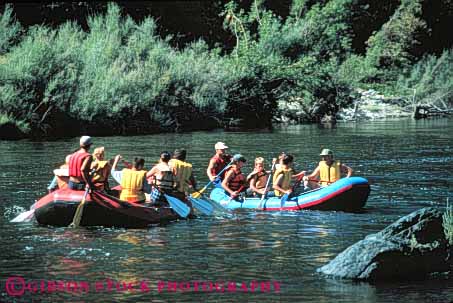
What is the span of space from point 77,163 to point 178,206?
82.6 inches

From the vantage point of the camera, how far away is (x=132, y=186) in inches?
584

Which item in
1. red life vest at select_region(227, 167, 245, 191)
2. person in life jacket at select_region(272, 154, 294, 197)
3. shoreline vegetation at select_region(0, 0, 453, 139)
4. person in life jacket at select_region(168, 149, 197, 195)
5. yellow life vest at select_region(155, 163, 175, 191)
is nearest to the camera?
yellow life vest at select_region(155, 163, 175, 191)

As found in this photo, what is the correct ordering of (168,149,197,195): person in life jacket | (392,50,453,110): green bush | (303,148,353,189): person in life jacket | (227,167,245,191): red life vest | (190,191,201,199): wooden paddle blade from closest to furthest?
(168,149,197,195): person in life jacket
(190,191,201,199): wooden paddle blade
(303,148,353,189): person in life jacket
(227,167,245,191): red life vest
(392,50,453,110): green bush

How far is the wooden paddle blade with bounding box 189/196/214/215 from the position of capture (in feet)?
52.7

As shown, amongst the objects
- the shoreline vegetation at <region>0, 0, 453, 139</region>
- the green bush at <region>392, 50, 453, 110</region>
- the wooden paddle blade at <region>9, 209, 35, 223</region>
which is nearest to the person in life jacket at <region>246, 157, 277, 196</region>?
the wooden paddle blade at <region>9, 209, 35, 223</region>

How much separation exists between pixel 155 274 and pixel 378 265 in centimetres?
264

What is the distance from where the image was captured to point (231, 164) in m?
16.8

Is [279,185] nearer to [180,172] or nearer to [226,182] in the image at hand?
[226,182]

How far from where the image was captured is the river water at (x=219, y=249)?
32.4 feet

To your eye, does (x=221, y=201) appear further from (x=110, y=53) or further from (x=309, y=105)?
(x=309, y=105)

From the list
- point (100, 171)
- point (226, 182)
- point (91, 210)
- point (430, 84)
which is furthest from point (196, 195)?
point (430, 84)

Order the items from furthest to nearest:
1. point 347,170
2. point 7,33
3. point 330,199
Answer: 1. point 7,33
2. point 347,170
3. point 330,199

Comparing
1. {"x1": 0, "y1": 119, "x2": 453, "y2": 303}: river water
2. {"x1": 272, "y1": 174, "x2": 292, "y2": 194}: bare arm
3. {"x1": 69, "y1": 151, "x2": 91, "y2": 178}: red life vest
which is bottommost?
{"x1": 0, "y1": 119, "x2": 453, "y2": 303}: river water

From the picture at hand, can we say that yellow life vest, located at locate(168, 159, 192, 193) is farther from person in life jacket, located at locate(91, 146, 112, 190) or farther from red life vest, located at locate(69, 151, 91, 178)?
red life vest, located at locate(69, 151, 91, 178)
